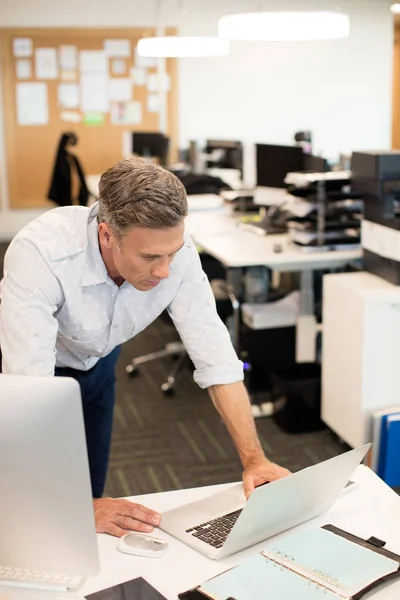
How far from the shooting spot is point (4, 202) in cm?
862

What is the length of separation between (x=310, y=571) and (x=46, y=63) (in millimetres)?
7768

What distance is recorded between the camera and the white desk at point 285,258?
3.98 metres

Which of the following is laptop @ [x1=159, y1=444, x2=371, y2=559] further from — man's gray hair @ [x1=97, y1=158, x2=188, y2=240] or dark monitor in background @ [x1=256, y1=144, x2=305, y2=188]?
dark monitor in background @ [x1=256, y1=144, x2=305, y2=188]

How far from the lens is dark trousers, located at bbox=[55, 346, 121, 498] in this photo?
232 centimetres

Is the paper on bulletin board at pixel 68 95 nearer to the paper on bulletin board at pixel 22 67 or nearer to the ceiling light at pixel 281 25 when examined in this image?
the paper on bulletin board at pixel 22 67

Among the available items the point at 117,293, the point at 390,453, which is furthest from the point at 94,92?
the point at 117,293

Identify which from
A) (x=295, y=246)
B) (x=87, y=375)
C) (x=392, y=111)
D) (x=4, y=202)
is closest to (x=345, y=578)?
(x=87, y=375)

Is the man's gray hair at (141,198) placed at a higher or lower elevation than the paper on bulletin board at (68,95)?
lower

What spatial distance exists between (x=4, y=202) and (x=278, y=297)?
4824 mm

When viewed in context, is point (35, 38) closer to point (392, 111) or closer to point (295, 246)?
point (392, 111)

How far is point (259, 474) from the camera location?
1777 mm

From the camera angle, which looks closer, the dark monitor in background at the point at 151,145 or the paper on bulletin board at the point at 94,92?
the dark monitor in background at the point at 151,145

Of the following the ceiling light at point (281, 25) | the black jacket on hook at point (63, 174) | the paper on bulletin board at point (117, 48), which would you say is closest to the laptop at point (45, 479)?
the ceiling light at point (281, 25)

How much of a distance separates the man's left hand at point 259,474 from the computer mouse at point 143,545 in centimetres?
25
